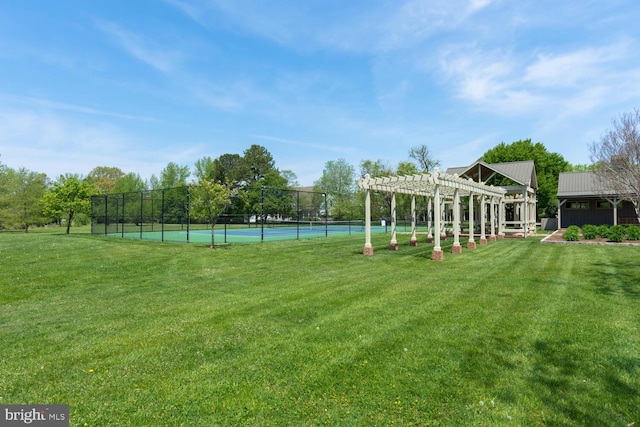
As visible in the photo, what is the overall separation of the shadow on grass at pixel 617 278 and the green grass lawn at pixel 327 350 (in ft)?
0.26

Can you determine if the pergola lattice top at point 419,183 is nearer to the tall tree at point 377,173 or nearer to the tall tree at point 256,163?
the tall tree at point 377,173

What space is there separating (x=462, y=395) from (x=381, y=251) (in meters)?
10.4

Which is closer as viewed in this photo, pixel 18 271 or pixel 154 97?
pixel 18 271

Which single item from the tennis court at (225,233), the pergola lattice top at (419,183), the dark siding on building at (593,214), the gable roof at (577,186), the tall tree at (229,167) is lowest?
the tennis court at (225,233)

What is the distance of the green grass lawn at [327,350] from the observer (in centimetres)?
261

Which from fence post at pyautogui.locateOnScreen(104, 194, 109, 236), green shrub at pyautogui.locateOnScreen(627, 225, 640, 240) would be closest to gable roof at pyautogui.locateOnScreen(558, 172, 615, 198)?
green shrub at pyautogui.locateOnScreen(627, 225, 640, 240)

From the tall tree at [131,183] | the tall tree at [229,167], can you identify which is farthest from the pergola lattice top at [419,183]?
the tall tree at [131,183]

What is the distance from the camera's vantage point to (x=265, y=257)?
38.5 feet

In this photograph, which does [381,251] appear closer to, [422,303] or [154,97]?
[422,303]

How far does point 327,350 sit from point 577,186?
30486mm

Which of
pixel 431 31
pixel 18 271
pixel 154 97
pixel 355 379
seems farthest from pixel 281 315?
pixel 154 97

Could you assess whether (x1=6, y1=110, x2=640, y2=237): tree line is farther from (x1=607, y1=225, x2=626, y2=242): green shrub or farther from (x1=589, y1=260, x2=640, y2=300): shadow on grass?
(x1=589, y1=260, x2=640, y2=300): shadow on grass

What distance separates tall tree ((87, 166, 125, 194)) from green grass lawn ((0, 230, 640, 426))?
236 ft

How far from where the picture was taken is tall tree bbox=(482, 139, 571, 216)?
115ft
